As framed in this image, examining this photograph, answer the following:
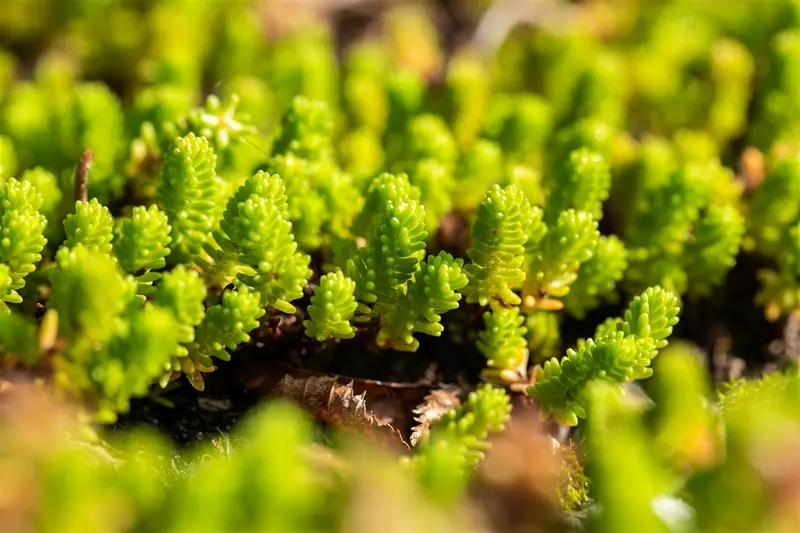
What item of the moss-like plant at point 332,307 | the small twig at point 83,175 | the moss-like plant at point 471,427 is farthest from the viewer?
the small twig at point 83,175

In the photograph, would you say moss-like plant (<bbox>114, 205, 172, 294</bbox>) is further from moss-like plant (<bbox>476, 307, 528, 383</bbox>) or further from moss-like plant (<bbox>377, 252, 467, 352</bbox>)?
moss-like plant (<bbox>476, 307, 528, 383</bbox>)

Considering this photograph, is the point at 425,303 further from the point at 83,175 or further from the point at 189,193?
the point at 83,175

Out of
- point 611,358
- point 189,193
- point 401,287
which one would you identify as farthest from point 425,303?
point 189,193

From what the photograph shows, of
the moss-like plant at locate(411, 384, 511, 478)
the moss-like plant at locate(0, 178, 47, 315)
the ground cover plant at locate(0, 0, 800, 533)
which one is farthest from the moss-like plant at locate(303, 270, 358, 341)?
the moss-like plant at locate(0, 178, 47, 315)

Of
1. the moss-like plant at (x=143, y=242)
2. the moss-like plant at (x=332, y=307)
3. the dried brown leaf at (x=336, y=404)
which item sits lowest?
the dried brown leaf at (x=336, y=404)

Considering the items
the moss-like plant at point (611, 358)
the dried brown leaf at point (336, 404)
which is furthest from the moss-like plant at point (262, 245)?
the moss-like plant at point (611, 358)

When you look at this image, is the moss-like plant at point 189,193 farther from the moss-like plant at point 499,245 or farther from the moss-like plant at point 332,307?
the moss-like plant at point 499,245

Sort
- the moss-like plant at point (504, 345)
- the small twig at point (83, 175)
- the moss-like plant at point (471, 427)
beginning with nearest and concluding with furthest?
1. the moss-like plant at point (471, 427)
2. the moss-like plant at point (504, 345)
3. the small twig at point (83, 175)

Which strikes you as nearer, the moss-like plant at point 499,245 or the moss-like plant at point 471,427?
the moss-like plant at point 471,427
